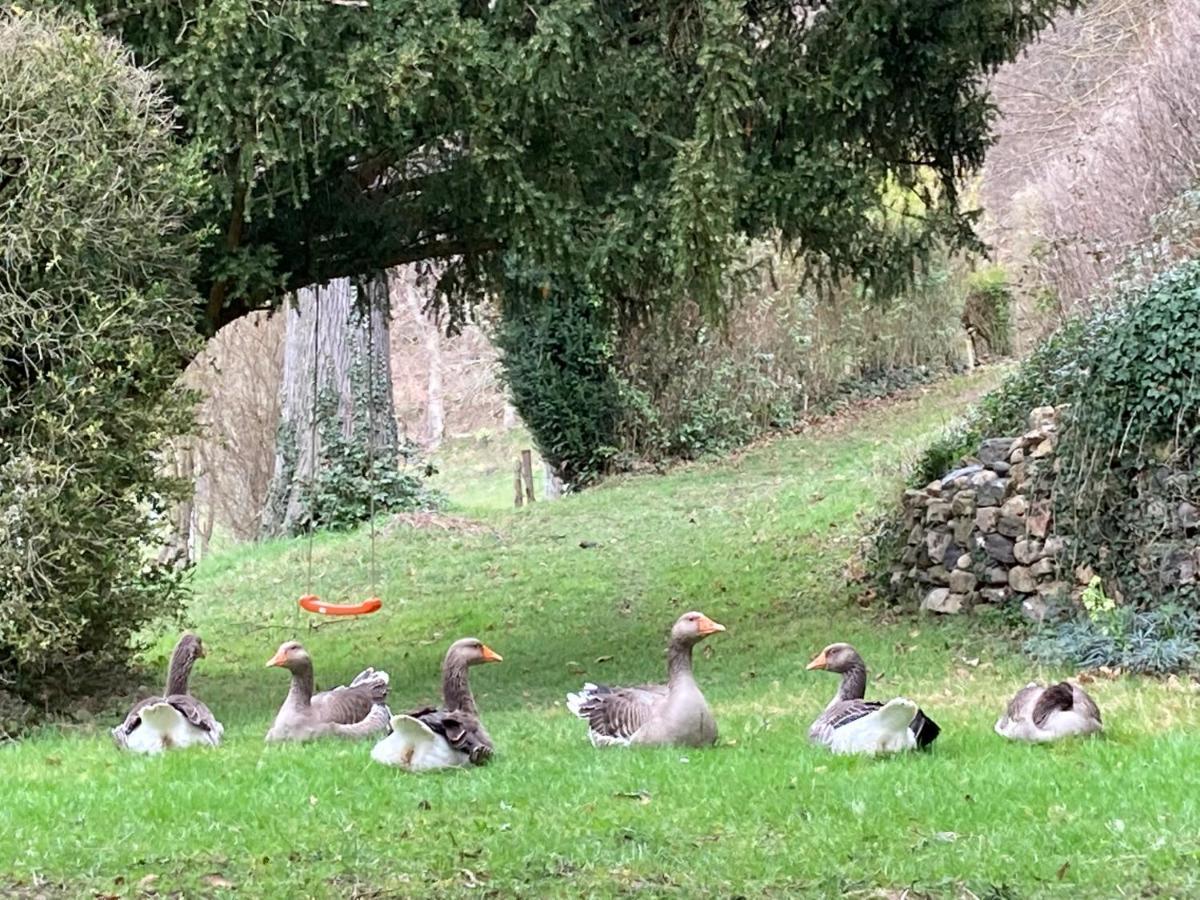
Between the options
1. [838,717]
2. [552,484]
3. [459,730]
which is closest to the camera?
[459,730]

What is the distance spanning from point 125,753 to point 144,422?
2528mm

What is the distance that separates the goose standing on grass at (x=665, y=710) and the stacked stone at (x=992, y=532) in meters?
5.16

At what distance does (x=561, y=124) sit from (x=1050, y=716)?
5770mm

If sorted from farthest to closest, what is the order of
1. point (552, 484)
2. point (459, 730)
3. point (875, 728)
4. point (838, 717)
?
point (552, 484)
point (838, 717)
point (459, 730)
point (875, 728)

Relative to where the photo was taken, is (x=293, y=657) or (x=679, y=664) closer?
(x=679, y=664)

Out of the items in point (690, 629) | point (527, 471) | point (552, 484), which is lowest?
point (552, 484)

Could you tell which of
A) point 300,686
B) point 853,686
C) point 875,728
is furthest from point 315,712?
point 875,728

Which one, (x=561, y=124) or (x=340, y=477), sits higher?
(x=561, y=124)

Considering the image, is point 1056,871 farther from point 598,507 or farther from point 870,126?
point 598,507

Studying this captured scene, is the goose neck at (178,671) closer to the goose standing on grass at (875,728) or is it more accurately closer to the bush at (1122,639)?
the goose standing on grass at (875,728)

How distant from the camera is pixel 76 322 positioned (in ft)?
32.2

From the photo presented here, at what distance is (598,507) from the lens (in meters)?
23.8

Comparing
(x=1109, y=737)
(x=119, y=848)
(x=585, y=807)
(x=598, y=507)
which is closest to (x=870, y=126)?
(x=1109, y=737)

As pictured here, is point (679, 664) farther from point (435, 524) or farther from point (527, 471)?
point (527, 471)
